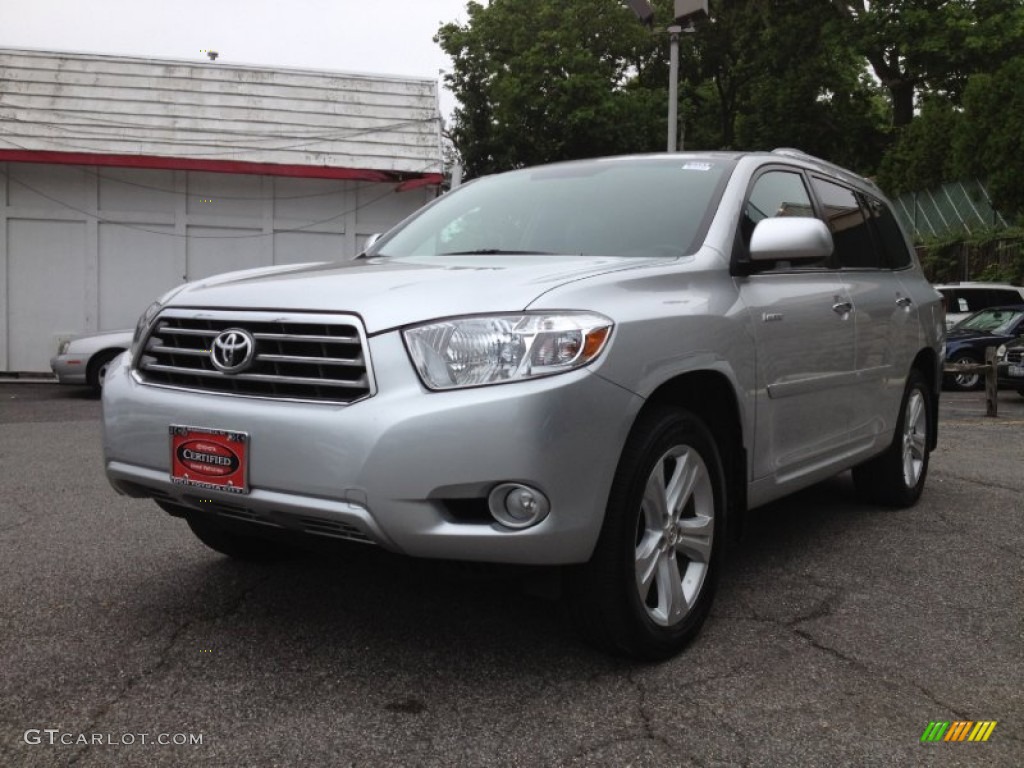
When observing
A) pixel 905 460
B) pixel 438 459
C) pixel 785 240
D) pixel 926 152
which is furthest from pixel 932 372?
pixel 926 152

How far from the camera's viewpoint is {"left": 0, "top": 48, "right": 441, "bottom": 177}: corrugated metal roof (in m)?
15.4

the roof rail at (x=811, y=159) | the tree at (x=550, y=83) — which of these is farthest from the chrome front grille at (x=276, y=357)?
the tree at (x=550, y=83)

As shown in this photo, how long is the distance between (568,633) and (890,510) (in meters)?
2.77

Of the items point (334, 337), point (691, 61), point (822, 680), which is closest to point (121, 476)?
point (334, 337)

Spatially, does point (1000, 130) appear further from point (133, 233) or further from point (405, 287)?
point (405, 287)

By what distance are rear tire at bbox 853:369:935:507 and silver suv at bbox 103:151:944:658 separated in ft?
3.78

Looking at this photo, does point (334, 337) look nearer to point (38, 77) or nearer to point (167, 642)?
point (167, 642)

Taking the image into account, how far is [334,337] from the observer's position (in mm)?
2779

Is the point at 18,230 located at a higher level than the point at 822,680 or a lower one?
higher

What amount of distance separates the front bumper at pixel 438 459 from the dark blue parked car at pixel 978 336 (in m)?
13.9

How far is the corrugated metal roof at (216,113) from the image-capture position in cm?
1537

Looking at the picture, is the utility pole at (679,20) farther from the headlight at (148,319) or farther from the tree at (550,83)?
the tree at (550,83)

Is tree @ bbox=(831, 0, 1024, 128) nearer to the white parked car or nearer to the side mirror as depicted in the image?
the white parked car

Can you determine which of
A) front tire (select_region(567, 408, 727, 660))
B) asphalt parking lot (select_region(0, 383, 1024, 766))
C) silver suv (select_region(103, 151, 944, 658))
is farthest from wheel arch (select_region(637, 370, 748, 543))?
asphalt parking lot (select_region(0, 383, 1024, 766))
